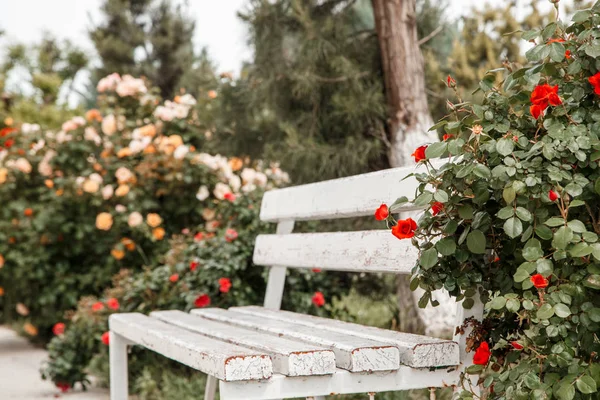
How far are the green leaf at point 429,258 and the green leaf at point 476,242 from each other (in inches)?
2.9

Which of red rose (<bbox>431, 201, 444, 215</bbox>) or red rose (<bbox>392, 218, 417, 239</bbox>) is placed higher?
red rose (<bbox>431, 201, 444, 215</bbox>)

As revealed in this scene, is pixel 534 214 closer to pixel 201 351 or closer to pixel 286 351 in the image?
pixel 286 351

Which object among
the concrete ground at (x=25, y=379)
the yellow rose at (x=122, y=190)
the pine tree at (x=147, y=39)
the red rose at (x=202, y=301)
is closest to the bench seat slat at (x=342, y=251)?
the red rose at (x=202, y=301)

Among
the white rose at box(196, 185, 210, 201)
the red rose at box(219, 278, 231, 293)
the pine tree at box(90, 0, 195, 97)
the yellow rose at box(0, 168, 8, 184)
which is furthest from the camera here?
the pine tree at box(90, 0, 195, 97)

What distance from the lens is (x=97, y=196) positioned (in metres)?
5.80

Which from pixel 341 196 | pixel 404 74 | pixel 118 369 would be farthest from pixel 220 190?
pixel 341 196

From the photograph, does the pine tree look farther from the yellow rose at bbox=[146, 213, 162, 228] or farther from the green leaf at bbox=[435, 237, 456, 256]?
the green leaf at bbox=[435, 237, 456, 256]

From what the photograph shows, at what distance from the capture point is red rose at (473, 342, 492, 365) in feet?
5.93

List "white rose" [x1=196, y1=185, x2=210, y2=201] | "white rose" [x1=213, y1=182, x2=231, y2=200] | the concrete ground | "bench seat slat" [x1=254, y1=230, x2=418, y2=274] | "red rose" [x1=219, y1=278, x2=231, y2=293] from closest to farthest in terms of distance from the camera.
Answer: "bench seat slat" [x1=254, y1=230, x2=418, y2=274], "red rose" [x1=219, y1=278, x2=231, y2=293], the concrete ground, "white rose" [x1=213, y1=182, x2=231, y2=200], "white rose" [x1=196, y1=185, x2=210, y2=201]

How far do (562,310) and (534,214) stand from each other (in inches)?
8.3

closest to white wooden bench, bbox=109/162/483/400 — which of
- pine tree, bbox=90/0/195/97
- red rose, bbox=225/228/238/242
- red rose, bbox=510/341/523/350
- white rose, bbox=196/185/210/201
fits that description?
red rose, bbox=510/341/523/350

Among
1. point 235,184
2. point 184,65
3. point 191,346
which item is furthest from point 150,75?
point 191,346

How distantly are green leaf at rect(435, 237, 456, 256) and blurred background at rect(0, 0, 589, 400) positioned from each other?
1.44 m

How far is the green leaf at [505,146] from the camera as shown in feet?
5.51
